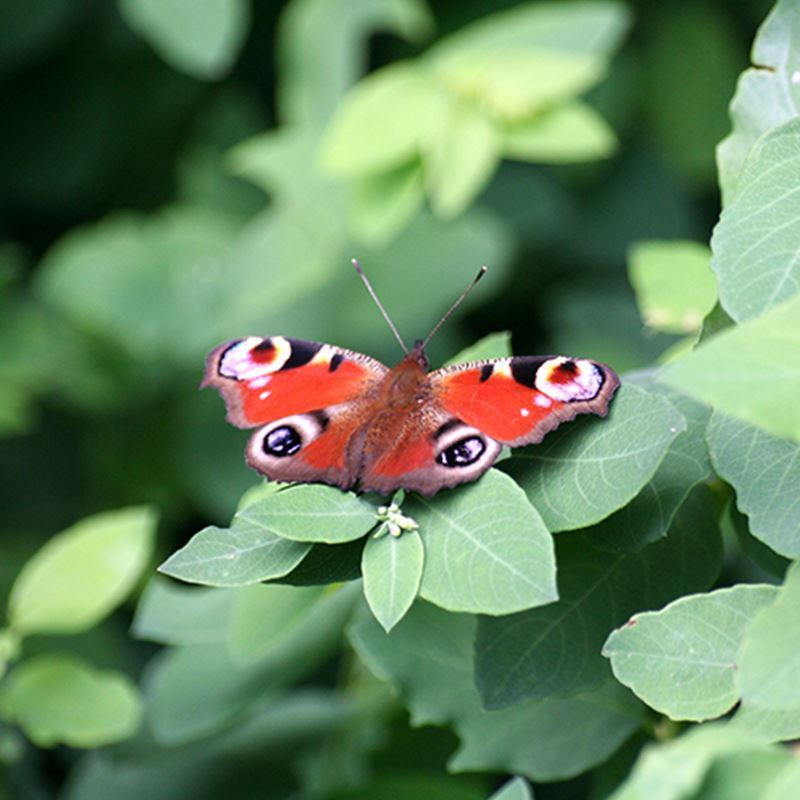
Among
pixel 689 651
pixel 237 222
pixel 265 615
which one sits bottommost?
pixel 237 222

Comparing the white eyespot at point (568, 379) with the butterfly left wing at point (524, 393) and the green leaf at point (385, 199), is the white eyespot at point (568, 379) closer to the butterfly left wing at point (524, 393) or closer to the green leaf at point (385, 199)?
the butterfly left wing at point (524, 393)

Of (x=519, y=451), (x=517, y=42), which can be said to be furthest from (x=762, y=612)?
(x=517, y=42)

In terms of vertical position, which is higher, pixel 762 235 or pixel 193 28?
pixel 762 235

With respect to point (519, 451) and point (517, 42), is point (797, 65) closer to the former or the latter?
point (519, 451)

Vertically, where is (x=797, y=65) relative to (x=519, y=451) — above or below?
above

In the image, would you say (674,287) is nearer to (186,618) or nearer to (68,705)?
(186,618)

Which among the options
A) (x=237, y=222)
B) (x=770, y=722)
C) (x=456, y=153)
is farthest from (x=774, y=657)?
(x=237, y=222)
